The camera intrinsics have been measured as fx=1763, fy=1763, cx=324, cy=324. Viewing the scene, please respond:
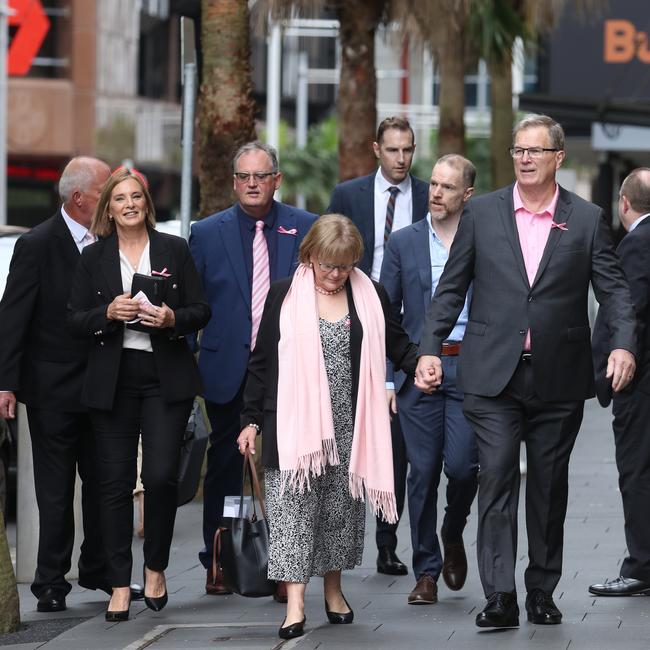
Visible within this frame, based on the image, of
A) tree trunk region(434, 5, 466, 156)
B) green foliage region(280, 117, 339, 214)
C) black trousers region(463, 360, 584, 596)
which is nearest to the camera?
black trousers region(463, 360, 584, 596)

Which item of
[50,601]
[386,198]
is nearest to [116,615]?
[50,601]

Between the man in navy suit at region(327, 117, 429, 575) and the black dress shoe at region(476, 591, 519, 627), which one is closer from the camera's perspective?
the black dress shoe at region(476, 591, 519, 627)

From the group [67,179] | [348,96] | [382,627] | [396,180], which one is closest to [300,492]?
[382,627]

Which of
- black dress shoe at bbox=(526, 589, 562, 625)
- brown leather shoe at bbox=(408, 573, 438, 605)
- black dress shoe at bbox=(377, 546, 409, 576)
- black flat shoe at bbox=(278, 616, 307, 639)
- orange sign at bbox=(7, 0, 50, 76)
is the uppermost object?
orange sign at bbox=(7, 0, 50, 76)

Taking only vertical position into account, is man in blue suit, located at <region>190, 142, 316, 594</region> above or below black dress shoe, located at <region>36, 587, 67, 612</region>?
above

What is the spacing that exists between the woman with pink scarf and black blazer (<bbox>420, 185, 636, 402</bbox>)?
32 centimetres

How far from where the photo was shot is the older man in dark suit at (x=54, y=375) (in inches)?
306

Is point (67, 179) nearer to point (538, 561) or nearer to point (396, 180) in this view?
point (396, 180)

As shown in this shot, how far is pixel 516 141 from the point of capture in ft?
23.5

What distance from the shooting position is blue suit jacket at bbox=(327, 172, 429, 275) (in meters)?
9.14

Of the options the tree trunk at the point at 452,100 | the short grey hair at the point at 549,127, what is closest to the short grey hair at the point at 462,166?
the short grey hair at the point at 549,127

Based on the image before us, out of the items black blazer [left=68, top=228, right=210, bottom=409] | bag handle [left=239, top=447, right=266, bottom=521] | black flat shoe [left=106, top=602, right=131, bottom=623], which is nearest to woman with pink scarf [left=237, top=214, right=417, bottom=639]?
bag handle [left=239, top=447, right=266, bottom=521]

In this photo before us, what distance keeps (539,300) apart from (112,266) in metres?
1.87

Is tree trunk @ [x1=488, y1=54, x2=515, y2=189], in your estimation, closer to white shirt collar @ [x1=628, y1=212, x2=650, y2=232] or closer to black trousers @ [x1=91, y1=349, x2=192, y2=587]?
white shirt collar @ [x1=628, y1=212, x2=650, y2=232]
